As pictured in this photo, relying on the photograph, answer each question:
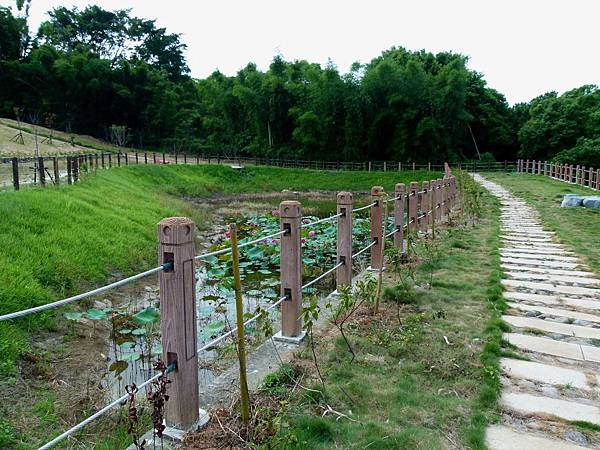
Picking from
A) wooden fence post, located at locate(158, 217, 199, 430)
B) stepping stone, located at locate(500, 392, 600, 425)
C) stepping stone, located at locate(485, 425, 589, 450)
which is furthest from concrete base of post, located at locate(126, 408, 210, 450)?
stepping stone, located at locate(500, 392, 600, 425)

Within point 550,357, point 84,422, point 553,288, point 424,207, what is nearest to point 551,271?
point 553,288

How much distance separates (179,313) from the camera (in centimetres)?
206

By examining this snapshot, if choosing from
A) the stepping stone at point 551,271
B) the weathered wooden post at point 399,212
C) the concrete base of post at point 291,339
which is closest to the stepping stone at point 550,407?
the concrete base of post at point 291,339

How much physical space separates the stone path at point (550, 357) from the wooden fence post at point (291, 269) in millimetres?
1330

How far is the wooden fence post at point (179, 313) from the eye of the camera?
2.02m

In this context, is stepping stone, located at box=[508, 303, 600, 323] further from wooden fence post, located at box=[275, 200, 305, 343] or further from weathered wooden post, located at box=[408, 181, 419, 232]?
→ weathered wooden post, located at box=[408, 181, 419, 232]

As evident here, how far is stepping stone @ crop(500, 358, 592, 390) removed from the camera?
2.73 m

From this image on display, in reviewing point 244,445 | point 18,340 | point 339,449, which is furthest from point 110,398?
point 339,449

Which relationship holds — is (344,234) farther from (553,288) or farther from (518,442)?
(518,442)

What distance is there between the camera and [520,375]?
111 inches

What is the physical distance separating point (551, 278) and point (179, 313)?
14.0ft

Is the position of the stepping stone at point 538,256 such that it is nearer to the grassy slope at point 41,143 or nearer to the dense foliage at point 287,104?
the grassy slope at point 41,143

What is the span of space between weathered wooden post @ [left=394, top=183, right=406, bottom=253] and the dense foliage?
82.3 ft

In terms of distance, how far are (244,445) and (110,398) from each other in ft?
6.69
